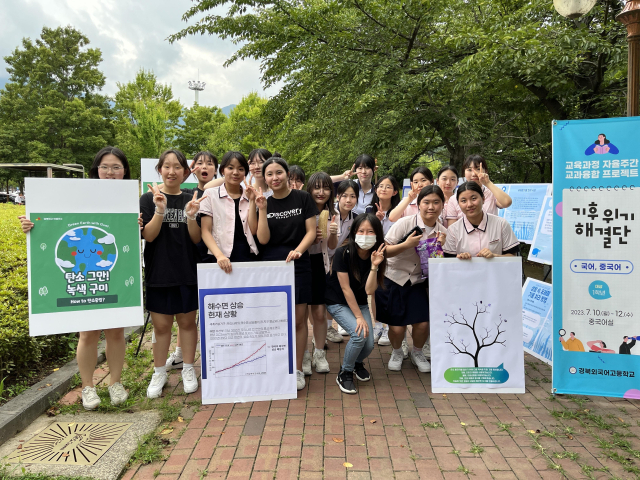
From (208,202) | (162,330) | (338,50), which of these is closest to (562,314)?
(208,202)

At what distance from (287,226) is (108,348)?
5.86 feet

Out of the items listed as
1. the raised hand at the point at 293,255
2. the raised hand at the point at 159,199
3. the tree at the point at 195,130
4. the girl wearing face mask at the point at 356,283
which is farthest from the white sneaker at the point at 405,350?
the tree at the point at 195,130

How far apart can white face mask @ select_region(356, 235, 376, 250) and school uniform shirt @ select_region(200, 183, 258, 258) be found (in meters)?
0.88

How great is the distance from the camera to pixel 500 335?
3689 mm

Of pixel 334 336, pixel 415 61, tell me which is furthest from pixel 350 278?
pixel 415 61

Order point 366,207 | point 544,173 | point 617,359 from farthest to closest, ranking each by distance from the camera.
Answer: point 544,173 < point 366,207 < point 617,359

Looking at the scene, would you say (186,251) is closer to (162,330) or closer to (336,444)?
(162,330)

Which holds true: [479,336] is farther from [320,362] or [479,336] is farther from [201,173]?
[201,173]

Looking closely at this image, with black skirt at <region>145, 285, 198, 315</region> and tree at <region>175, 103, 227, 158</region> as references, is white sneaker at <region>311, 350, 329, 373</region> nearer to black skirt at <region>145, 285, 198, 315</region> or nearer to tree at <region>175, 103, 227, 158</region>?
black skirt at <region>145, 285, 198, 315</region>

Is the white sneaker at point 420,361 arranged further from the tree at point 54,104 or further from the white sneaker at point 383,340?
the tree at point 54,104

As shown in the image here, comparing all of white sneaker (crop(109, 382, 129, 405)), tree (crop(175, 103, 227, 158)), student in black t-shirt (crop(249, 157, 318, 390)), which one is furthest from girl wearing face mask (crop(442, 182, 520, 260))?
tree (crop(175, 103, 227, 158))

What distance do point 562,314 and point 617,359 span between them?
0.51m

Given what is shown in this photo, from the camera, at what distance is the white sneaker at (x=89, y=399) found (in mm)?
3475

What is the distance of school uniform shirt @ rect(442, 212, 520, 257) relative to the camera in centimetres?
A: 384
